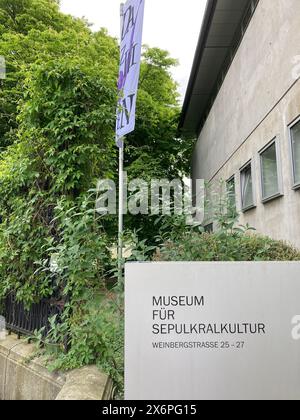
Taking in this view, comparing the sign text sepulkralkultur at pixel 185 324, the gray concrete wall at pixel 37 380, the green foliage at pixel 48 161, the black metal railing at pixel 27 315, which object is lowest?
the gray concrete wall at pixel 37 380

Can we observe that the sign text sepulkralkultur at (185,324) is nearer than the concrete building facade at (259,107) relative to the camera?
Yes

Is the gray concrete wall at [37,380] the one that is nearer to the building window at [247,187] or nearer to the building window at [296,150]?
the building window at [296,150]

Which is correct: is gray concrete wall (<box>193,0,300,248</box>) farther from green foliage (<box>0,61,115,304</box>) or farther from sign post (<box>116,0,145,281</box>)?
green foliage (<box>0,61,115,304</box>)

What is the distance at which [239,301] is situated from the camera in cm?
186

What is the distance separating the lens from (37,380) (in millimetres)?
2900

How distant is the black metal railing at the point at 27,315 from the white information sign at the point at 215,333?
143cm

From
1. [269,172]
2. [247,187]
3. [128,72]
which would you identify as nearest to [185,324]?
[128,72]

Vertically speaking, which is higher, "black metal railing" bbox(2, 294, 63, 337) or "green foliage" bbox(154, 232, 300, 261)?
"green foliage" bbox(154, 232, 300, 261)

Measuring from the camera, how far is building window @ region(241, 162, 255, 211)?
757 cm

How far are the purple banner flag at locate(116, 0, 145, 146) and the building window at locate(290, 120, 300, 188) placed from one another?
2.51 meters

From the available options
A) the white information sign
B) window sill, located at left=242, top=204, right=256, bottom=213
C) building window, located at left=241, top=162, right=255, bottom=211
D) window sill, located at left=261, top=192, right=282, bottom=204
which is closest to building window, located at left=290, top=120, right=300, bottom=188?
window sill, located at left=261, top=192, right=282, bottom=204

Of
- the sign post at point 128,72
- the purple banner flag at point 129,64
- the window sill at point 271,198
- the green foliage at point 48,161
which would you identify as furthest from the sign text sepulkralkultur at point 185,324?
the window sill at point 271,198

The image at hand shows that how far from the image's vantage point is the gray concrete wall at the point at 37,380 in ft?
7.63

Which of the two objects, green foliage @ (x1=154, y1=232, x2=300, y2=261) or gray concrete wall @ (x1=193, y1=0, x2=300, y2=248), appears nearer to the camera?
green foliage @ (x1=154, y1=232, x2=300, y2=261)
